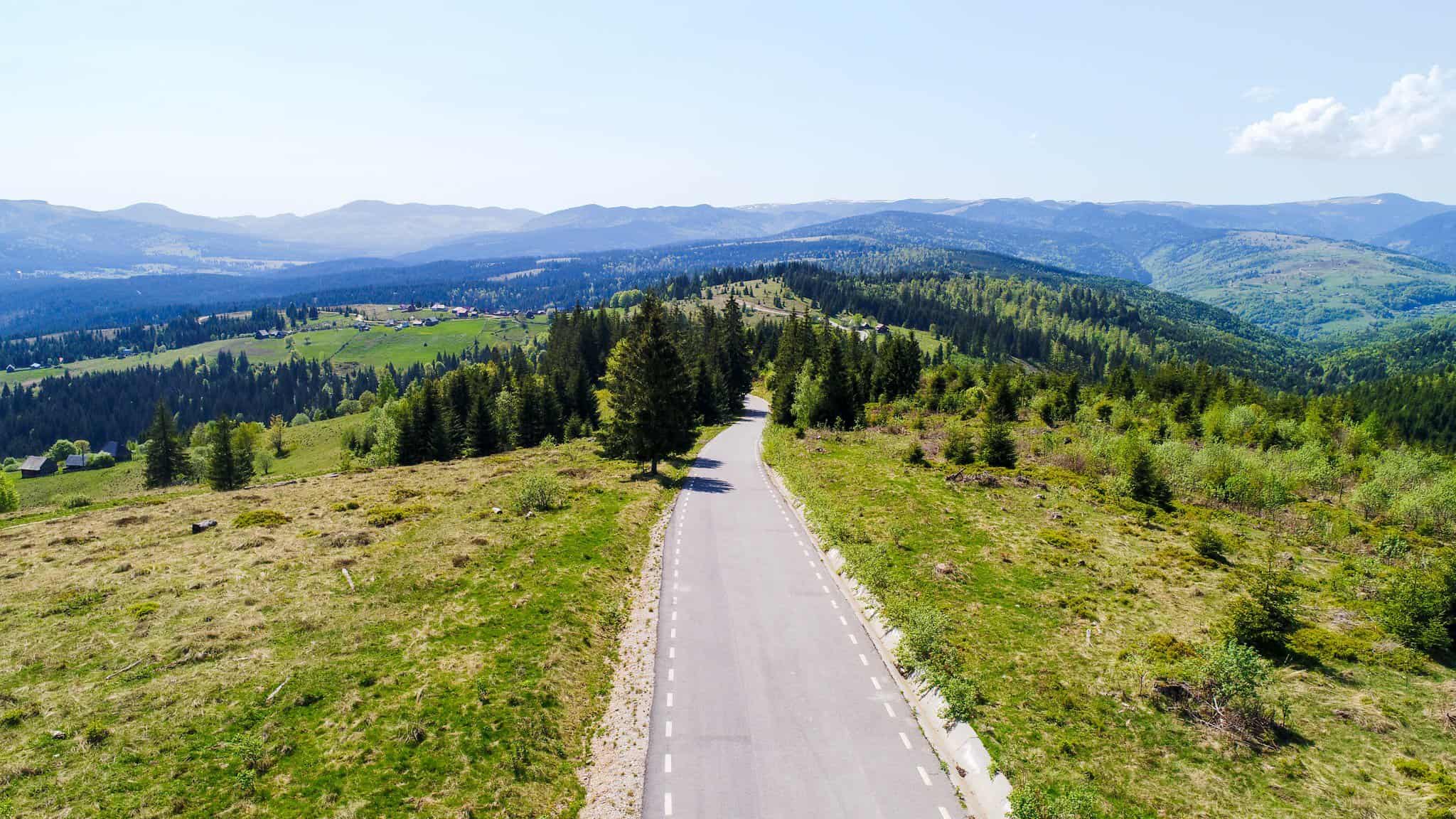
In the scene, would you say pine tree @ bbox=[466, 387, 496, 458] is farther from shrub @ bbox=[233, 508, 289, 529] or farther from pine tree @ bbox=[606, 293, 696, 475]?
shrub @ bbox=[233, 508, 289, 529]

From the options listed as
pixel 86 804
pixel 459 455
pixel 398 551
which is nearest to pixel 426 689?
pixel 86 804

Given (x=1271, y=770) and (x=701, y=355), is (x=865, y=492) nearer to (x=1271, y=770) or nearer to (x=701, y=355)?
(x=1271, y=770)

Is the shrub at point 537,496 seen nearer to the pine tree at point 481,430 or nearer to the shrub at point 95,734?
the shrub at point 95,734

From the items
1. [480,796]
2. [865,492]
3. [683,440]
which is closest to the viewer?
[480,796]

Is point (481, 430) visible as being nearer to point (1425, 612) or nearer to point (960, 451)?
point (960, 451)

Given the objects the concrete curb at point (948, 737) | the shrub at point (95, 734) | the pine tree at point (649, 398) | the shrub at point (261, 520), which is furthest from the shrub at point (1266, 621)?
the shrub at point (261, 520)

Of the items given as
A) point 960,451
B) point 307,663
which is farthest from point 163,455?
point 960,451
